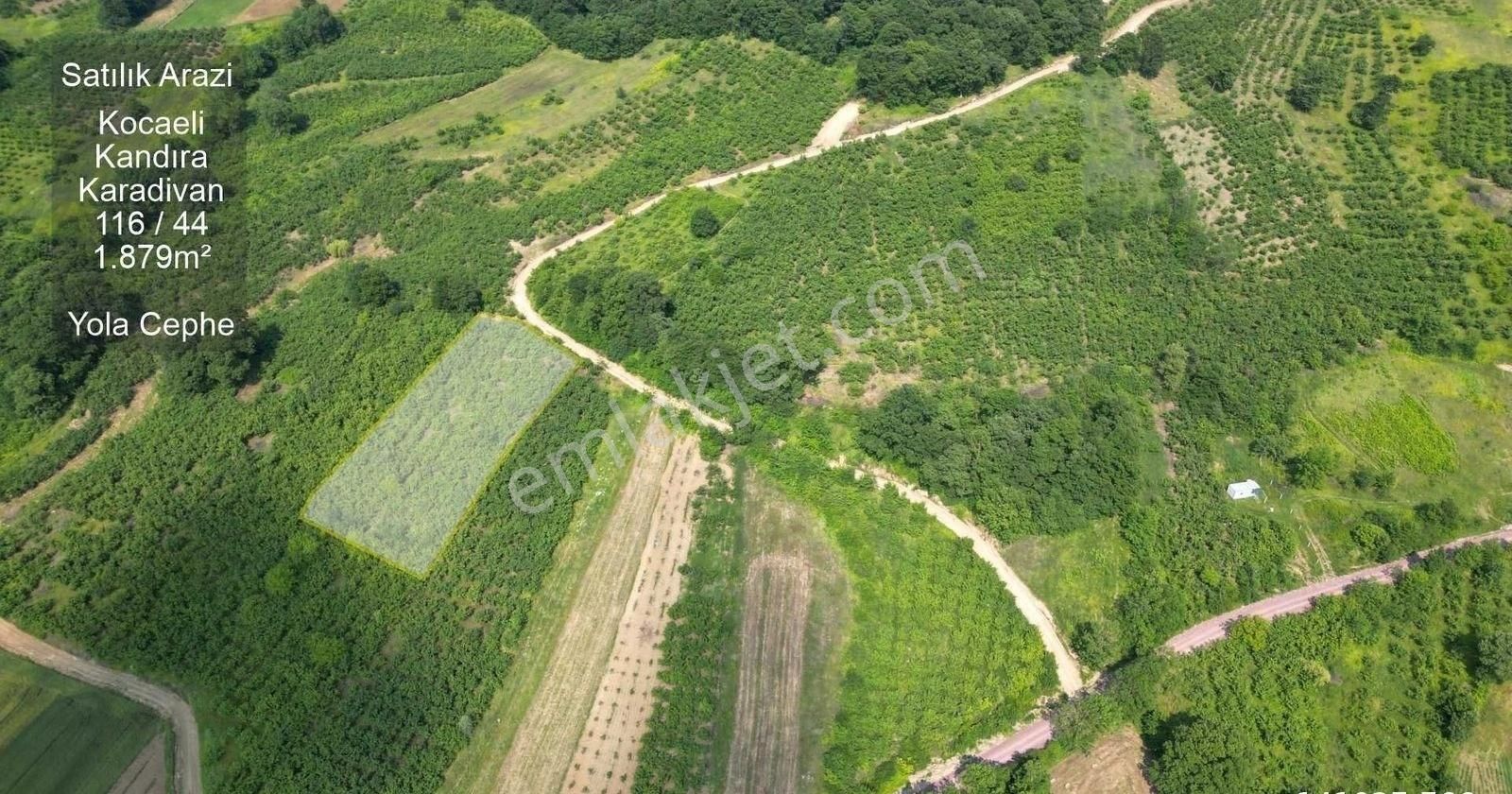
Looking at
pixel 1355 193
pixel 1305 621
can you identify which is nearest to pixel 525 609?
pixel 1305 621

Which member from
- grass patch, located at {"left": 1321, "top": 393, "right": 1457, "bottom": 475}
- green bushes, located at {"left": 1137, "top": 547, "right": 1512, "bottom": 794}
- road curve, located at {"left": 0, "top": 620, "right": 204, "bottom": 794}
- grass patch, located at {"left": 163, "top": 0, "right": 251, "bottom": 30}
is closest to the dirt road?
green bushes, located at {"left": 1137, "top": 547, "right": 1512, "bottom": 794}

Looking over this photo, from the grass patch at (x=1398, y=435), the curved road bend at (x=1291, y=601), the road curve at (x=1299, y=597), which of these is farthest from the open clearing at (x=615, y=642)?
the grass patch at (x=1398, y=435)

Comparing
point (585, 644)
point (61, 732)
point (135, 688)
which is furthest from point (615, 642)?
point (61, 732)

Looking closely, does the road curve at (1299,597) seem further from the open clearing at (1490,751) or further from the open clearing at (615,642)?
the open clearing at (615,642)

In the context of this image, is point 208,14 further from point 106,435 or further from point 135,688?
point 135,688

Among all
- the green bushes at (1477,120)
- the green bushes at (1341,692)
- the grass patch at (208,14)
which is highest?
the grass patch at (208,14)

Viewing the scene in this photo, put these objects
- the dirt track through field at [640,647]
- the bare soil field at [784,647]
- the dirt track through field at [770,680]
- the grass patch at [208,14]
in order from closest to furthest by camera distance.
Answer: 1. the dirt track through field at [770,680]
2. the bare soil field at [784,647]
3. the dirt track through field at [640,647]
4. the grass patch at [208,14]
